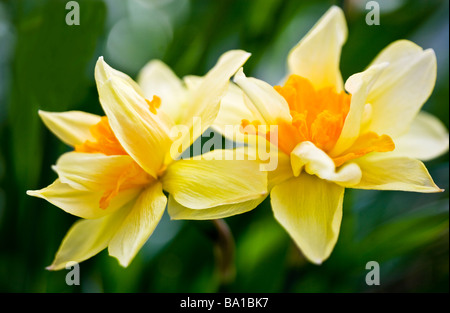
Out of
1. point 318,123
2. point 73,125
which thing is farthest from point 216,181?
point 73,125

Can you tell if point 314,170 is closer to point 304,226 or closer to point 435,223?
point 304,226

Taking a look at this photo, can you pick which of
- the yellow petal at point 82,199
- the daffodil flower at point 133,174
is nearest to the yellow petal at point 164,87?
the daffodil flower at point 133,174

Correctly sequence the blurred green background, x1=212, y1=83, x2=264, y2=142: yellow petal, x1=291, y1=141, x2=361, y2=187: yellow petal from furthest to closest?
the blurred green background
x1=212, y1=83, x2=264, y2=142: yellow petal
x1=291, y1=141, x2=361, y2=187: yellow petal

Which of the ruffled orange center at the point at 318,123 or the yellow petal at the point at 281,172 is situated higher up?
the ruffled orange center at the point at 318,123

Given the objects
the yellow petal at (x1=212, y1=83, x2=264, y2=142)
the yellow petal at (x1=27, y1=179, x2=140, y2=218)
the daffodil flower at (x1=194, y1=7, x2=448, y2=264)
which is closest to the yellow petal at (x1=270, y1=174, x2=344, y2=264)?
the daffodil flower at (x1=194, y1=7, x2=448, y2=264)

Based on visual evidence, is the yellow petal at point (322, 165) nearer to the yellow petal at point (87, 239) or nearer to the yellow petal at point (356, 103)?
the yellow petal at point (356, 103)

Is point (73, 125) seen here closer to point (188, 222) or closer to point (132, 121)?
point (132, 121)

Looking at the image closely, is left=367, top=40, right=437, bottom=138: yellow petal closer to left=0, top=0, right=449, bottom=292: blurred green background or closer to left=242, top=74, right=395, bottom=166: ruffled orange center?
left=242, top=74, right=395, bottom=166: ruffled orange center
